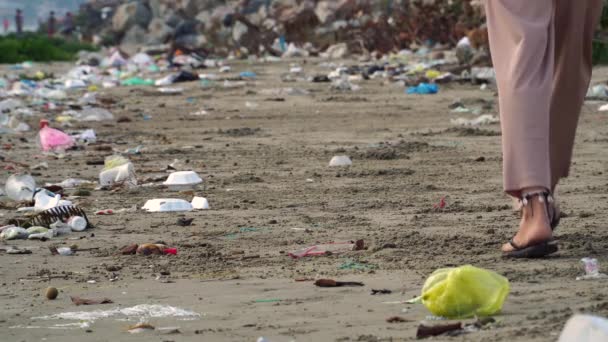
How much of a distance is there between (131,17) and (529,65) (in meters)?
37.3

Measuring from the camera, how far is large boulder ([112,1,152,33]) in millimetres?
40041

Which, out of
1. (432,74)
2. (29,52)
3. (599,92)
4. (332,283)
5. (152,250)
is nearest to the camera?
(332,283)

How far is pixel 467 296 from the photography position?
3.04 m

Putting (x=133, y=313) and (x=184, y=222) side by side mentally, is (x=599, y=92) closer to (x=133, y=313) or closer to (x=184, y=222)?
(x=184, y=222)

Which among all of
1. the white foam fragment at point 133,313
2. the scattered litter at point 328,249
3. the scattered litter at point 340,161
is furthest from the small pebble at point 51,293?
the scattered litter at point 340,161

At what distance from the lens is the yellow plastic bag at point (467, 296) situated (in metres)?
3.03

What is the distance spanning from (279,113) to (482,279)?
303 inches

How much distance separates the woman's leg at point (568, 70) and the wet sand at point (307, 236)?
281 millimetres

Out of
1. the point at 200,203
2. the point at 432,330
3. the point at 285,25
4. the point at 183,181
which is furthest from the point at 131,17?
the point at 432,330

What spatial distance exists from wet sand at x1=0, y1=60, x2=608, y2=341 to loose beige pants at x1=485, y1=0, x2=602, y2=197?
28cm

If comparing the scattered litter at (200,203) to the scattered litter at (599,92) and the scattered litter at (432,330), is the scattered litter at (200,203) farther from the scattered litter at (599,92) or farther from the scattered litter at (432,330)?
the scattered litter at (599,92)

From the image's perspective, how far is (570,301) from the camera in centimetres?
310

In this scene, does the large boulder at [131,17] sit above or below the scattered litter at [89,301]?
below

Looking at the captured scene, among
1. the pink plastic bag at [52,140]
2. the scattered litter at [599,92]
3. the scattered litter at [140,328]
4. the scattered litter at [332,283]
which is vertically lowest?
the scattered litter at [599,92]
